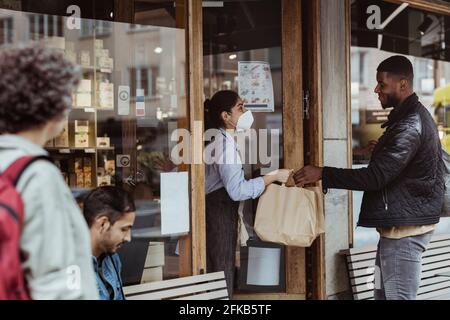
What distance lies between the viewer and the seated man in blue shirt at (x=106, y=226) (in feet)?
9.67

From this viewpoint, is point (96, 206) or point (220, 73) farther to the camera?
point (220, 73)

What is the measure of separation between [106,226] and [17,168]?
3.47 feet

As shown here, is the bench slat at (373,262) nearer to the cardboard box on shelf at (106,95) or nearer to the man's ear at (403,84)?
the man's ear at (403,84)

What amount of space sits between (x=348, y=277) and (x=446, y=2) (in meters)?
2.64

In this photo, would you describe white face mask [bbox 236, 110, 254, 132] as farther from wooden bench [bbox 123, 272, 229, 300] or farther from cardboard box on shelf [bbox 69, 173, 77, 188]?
cardboard box on shelf [bbox 69, 173, 77, 188]

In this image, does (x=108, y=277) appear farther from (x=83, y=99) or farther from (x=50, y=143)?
(x=83, y=99)

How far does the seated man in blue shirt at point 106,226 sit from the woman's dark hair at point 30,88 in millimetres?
932

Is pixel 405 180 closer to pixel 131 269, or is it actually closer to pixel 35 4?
pixel 131 269

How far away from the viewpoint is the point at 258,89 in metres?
4.60

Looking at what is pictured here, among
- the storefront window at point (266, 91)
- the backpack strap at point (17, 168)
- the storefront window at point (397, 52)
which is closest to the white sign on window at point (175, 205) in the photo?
the storefront window at point (266, 91)

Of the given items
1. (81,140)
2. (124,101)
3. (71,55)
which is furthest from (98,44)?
(81,140)

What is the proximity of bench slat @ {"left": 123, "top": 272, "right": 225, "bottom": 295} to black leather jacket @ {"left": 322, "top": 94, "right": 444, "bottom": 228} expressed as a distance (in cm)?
96
